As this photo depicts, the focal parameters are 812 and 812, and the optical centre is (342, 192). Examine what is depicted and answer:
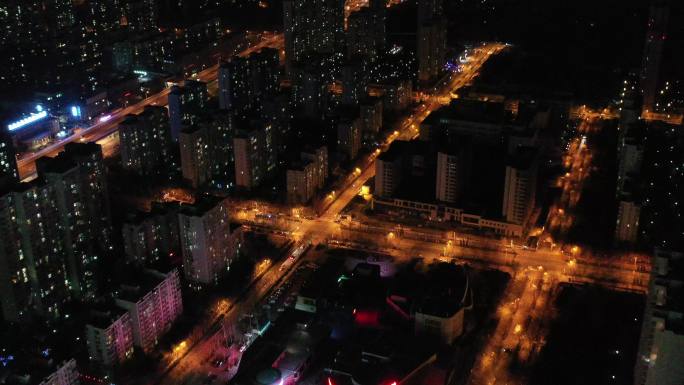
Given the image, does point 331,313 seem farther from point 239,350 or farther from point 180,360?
point 180,360

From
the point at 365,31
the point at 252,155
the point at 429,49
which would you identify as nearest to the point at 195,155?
the point at 252,155

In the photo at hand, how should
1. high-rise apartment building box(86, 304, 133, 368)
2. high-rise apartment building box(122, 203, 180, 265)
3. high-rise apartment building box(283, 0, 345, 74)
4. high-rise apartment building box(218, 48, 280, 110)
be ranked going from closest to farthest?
high-rise apartment building box(86, 304, 133, 368) → high-rise apartment building box(122, 203, 180, 265) → high-rise apartment building box(218, 48, 280, 110) → high-rise apartment building box(283, 0, 345, 74)

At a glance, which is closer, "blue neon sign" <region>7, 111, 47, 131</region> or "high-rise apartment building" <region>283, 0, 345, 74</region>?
"blue neon sign" <region>7, 111, 47, 131</region>

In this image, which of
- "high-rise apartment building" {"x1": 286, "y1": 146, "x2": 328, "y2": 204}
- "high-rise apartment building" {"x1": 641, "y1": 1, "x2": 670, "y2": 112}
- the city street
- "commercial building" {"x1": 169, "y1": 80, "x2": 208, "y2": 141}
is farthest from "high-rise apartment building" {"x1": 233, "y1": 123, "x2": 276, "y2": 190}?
"high-rise apartment building" {"x1": 641, "y1": 1, "x2": 670, "y2": 112}

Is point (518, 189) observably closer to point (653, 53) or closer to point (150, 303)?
point (150, 303)

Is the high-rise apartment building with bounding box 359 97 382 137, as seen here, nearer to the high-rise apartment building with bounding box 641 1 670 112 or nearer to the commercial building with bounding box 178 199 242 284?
the commercial building with bounding box 178 199 242 284

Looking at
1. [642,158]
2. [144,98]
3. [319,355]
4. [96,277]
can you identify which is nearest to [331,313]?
[319,355]

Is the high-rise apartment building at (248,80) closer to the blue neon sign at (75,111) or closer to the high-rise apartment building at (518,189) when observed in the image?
the blue neon sign at (75,111)
